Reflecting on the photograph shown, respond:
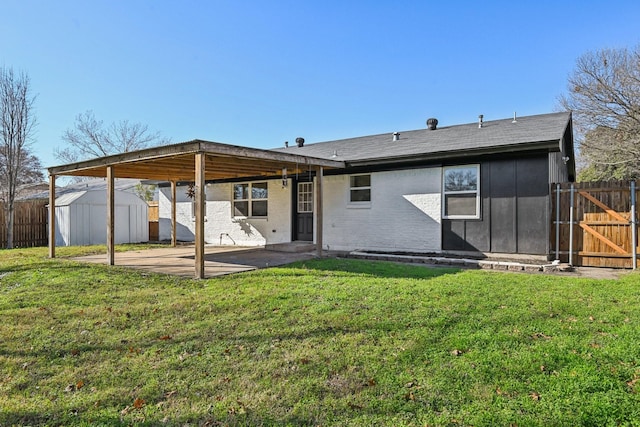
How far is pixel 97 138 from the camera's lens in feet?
99.5

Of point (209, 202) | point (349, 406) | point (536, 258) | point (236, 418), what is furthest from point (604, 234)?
point (209, 202)

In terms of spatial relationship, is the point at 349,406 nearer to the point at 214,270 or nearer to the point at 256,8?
the point at 214,270

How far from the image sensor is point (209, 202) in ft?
50.5

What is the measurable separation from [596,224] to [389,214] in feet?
15.9

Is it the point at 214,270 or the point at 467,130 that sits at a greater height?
the point at 467,130

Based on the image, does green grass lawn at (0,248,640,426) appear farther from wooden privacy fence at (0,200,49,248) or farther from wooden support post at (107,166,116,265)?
wooden privacy fence at (0,200,49,248)

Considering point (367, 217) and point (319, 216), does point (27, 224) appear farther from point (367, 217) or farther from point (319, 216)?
point (367, 217)

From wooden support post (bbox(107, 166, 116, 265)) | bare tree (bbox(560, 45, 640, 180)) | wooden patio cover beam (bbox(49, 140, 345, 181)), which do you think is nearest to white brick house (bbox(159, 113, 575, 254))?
wooden patio cover beam (bbox(49, 140, 345, 181))

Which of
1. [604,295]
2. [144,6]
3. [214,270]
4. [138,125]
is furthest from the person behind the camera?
[138,125]

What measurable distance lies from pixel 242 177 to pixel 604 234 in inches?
441

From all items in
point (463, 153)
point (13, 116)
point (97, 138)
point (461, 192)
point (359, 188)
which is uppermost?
point (97, 138)

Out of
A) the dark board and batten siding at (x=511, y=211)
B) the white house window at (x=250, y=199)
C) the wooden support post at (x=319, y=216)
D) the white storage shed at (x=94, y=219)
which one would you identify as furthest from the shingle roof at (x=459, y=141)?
the white storage shed at (x=94, y=219)

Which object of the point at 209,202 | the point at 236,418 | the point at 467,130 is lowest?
the point at 236,418

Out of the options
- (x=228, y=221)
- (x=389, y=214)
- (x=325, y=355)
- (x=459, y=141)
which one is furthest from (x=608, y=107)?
(x=325, y=355)
